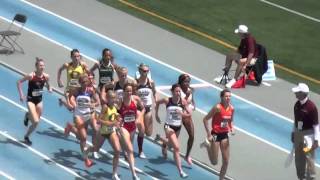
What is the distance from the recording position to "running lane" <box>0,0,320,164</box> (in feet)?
67.5

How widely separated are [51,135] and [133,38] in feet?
24.4

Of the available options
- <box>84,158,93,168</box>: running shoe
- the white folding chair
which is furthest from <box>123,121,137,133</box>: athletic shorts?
the white folding chair

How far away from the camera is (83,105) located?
17.4 metres

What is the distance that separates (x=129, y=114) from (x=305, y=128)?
348cm

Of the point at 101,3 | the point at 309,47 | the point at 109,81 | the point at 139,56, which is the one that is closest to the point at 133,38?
the point at 139,56

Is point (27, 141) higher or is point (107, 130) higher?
point (107, 130)

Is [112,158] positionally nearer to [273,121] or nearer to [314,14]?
[273,121]

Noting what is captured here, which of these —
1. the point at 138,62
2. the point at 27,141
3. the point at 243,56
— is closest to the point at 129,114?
the point at 27,141

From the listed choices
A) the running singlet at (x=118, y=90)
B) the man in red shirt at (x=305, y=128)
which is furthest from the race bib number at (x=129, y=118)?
the man in red shirt at (x=305, y=128)

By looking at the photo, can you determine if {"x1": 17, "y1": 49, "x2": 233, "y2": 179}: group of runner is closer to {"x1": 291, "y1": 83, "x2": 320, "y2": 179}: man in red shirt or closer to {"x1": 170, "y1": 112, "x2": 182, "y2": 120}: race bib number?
{"x1": 170, "y1": 112, "x2": 182, "y2": 120}: race bib number

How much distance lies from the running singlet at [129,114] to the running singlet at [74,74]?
1.79 meters

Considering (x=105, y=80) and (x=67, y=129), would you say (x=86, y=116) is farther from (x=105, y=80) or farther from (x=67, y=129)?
(x=105, y=80)

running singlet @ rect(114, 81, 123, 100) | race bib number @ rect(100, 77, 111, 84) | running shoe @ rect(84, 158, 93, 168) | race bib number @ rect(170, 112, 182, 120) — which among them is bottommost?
running shoe @ rect(84, 158, 93, 168)

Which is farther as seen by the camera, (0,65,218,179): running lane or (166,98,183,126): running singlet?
(0,65,218,179): running lane
